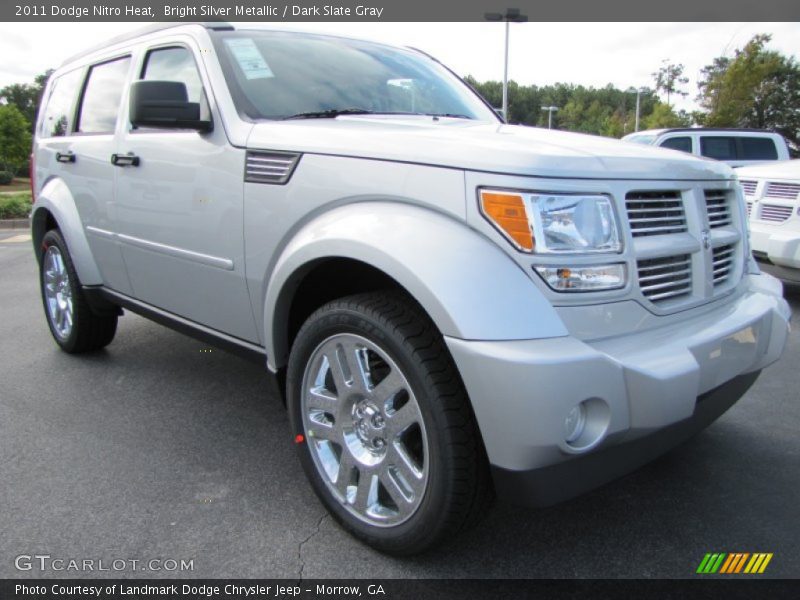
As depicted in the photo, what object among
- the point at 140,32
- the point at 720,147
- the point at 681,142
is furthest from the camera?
the point at 720,147

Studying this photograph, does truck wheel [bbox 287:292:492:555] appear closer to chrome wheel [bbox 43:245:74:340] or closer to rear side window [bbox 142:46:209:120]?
rear side window [bbox 142:46:209:120]

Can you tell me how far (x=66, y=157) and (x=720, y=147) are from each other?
34.5 feet

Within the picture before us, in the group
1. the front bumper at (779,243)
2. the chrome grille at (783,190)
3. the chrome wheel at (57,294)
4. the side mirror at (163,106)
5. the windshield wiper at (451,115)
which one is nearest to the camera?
the side mirror at (163,106)

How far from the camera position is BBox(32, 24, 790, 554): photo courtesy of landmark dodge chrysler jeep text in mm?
1760

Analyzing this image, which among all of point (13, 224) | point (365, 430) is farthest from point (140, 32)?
point (13, 224)

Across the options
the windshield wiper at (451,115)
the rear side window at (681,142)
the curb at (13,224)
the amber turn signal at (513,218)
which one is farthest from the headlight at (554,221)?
the curb at (13,224)

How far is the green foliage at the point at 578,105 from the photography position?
187ft

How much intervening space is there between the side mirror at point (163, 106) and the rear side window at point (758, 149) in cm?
1106

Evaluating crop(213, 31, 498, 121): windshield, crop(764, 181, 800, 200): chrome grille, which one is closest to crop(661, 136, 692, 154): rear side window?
crop(764, 181, 800, 200): chrome grille

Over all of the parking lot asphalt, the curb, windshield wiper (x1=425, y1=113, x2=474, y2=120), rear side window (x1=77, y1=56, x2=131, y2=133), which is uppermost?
rear side window (x1=77, y1=56, x2=131, y2=133)

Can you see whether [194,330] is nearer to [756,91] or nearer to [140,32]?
[140,32]

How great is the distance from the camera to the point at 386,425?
2082 millimetres

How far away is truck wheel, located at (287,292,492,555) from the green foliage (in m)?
50.3

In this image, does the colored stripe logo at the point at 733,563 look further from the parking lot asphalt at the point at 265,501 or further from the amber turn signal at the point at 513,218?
the amber turn signal at the point at 513,218
